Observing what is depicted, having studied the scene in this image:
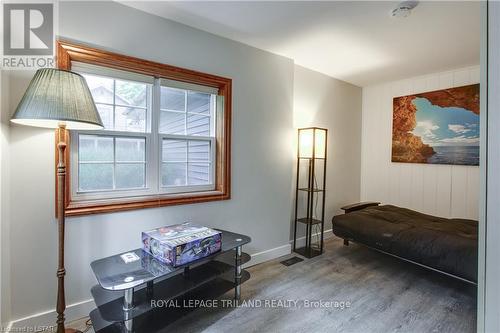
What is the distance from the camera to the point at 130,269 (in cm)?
157

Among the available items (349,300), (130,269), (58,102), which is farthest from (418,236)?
(58,102)

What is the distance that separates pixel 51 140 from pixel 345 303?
8.37 ft

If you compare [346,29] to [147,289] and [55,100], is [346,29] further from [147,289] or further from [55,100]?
[147,289]

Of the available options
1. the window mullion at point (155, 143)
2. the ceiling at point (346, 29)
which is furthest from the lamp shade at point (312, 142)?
the window mullion at point (155, 143)

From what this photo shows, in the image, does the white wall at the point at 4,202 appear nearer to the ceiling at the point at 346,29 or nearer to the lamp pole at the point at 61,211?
the lamp pole at the point at 61,211

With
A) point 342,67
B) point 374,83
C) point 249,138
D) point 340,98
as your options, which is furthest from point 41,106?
point 374,83

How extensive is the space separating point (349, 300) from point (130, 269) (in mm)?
1758

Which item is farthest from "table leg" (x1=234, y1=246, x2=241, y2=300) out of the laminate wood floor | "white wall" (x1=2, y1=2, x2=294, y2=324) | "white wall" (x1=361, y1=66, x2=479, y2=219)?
"white wall" (x1=361, y1=66, x2=479, y2=219)

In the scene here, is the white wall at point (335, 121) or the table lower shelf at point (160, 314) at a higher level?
the white wall at point (335, 121)

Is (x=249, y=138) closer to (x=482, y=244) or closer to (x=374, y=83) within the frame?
(x=482, y=244)

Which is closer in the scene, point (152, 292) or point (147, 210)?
point (152, 292)

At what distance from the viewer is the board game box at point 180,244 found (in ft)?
5.25

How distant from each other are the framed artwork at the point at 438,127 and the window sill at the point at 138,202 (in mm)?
2948

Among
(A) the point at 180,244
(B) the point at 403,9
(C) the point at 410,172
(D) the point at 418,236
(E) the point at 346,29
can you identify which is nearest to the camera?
(A) the point at 180,244
